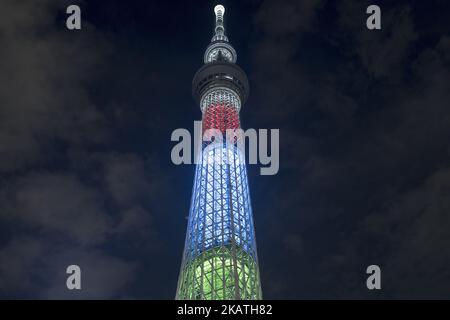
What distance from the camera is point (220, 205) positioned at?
123 ft

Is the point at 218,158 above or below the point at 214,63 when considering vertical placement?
below

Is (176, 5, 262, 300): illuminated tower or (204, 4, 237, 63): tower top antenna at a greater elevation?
(204, 4, 237, 63): tower top antenna

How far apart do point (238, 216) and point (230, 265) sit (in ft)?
15.5

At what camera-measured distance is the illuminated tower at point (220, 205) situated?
3288cm

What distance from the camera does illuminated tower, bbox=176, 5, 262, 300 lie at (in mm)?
32875

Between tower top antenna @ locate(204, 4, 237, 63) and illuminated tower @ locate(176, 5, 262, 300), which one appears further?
tower top antenna @ locate(204, 4, 237, 63)

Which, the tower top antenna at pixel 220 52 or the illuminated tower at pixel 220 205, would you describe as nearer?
the illuminated tower at pixel 220 205

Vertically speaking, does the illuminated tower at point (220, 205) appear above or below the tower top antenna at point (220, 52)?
below

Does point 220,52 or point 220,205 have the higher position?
point 220,52

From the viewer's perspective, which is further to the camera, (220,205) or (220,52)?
(220,52)

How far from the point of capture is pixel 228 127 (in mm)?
41969
